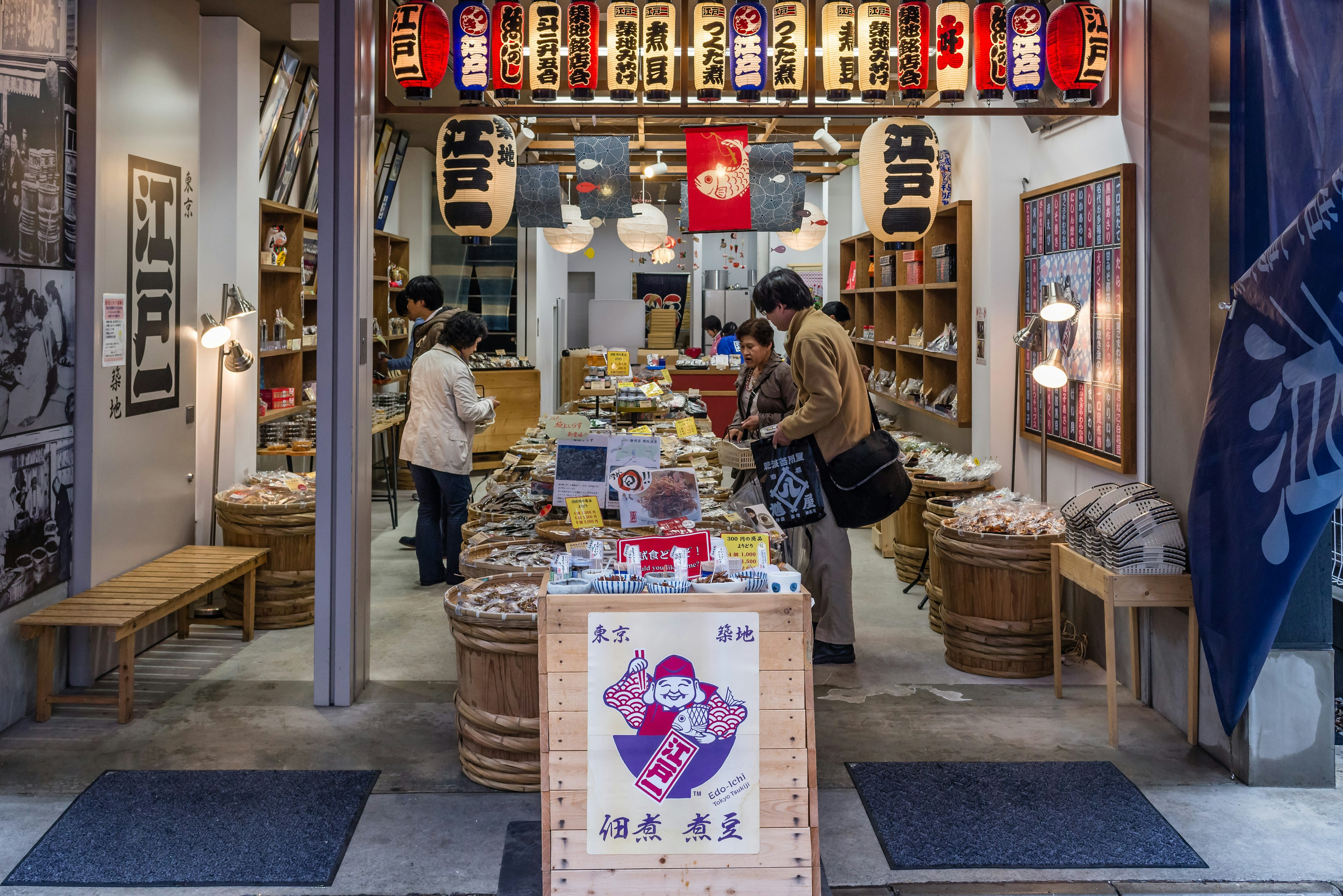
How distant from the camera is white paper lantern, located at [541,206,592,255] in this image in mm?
9922

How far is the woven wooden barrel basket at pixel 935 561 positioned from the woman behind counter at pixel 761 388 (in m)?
0.95

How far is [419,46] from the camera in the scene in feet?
16.6

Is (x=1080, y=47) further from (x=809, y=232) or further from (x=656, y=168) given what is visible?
(x=656, y=168)

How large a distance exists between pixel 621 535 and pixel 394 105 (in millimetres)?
2251

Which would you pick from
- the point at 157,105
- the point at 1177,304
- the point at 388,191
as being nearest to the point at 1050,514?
the point at 1177,304

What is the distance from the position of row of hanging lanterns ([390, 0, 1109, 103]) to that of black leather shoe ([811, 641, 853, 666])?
2.66 m

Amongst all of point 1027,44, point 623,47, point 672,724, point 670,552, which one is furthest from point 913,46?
point 672,724

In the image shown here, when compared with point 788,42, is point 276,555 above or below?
below

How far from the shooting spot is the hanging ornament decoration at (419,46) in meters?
5.07

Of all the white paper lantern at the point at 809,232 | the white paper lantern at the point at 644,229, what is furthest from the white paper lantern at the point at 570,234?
the white paper lantern at the point at 809,232

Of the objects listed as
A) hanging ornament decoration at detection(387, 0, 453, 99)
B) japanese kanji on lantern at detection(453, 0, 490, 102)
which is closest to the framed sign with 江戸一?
japanese kanji on lantern at detection(453, 0, 490, 102)

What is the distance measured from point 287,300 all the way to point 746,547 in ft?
18.7

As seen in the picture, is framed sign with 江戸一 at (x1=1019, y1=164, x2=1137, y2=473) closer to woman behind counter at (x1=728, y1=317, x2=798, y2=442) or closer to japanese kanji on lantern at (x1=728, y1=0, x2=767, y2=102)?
woman behind counter at (x1=728, y1=317, x2=798, y2=442)

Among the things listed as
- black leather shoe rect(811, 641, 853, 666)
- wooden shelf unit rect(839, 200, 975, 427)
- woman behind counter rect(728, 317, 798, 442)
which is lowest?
black leather shoe rect(811, 641, 853, 666)
